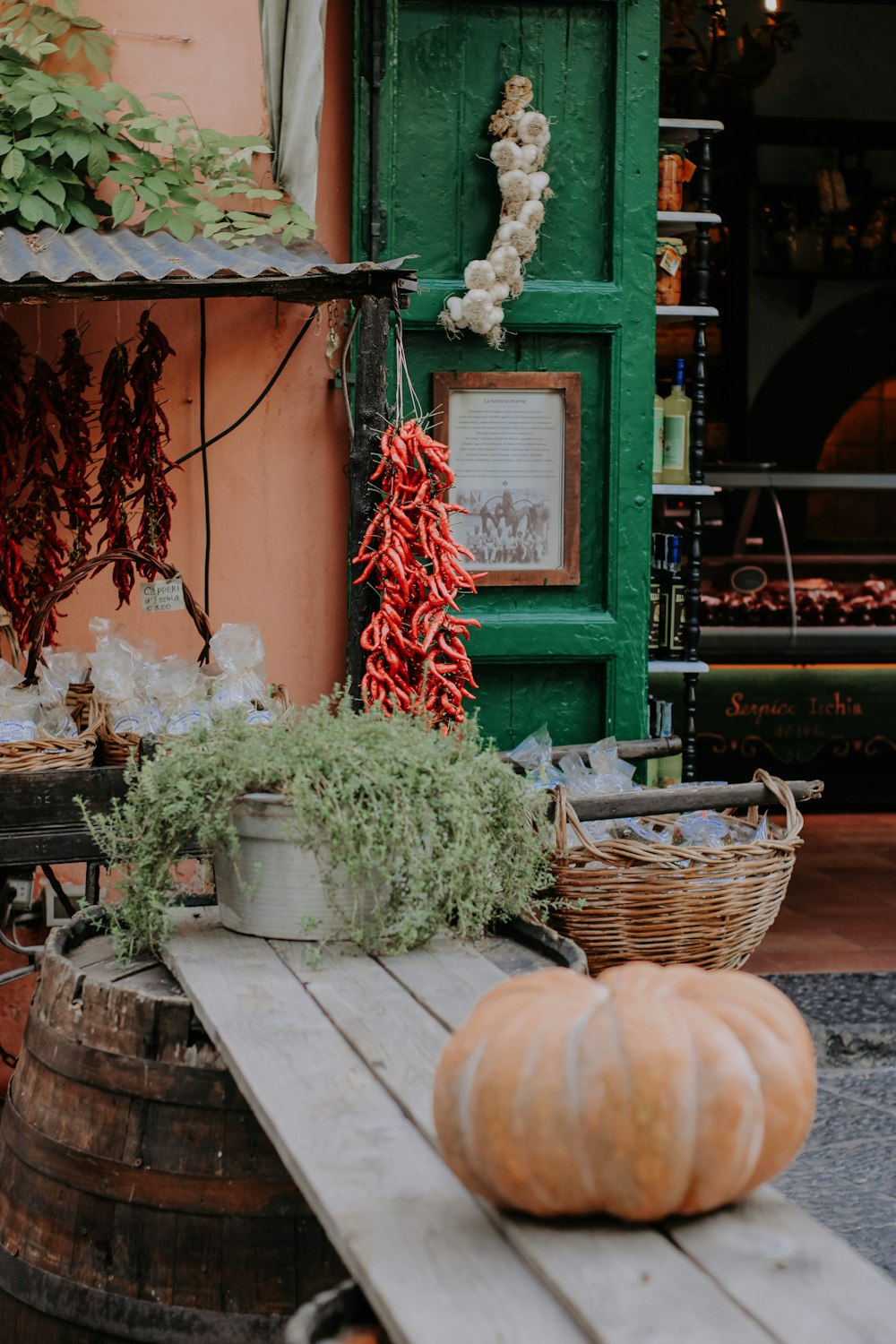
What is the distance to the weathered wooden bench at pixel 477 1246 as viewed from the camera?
4.31 feet

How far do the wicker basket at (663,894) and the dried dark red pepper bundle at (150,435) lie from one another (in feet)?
5.57

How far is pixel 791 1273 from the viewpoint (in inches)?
55.1

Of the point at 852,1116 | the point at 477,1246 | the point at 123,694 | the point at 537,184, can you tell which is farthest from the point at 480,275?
the point at 477,1246

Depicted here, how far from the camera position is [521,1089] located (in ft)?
4.90

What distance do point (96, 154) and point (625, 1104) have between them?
3.43 meters

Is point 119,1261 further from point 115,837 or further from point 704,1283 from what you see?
point 704,1283

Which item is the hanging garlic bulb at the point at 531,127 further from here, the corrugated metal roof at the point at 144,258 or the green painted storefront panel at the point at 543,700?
the green painted storefront panel at the point at 543,700

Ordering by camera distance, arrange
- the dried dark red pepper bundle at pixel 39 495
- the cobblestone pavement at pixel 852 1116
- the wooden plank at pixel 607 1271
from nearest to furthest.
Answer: the wooden plank at pixel 607 1271, the cobblestone pavement at pixel 852 1116, the dried dark red pepper bundle at pixel 39 495

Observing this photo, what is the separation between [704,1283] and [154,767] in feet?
4.59

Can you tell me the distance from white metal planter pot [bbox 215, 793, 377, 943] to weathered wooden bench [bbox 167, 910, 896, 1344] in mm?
360

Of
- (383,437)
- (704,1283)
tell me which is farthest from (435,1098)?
(383,437)

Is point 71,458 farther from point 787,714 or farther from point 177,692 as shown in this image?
point 787,714

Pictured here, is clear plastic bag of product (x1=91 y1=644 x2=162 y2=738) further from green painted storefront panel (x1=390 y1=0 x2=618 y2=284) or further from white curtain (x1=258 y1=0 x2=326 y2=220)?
green painted storefront panel (x1=390 y1=0 x2=618 y2=284)

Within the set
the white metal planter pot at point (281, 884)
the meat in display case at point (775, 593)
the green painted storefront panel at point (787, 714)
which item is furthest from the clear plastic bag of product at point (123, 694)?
the meat in display case at point (775, 593)
